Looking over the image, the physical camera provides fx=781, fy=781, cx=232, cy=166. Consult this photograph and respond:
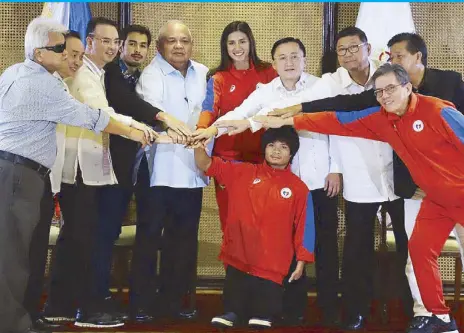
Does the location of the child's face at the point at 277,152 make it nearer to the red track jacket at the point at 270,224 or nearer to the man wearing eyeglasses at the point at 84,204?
the red track jacket at the point at 270,224

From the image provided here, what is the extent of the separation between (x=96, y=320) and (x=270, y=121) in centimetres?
140

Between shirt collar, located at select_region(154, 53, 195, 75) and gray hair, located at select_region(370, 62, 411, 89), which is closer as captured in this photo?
gray hair, located at select_region(370, 62, 411, 89)

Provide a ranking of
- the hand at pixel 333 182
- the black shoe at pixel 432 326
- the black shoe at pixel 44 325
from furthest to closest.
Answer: the hand at pixel 333 182
the black shoe at pixel 44 325
the black shoe at pixel 432 326

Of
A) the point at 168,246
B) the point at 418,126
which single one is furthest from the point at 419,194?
the point at 168,246

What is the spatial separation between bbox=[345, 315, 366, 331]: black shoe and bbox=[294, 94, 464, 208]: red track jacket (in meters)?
0.78

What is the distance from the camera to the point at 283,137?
413 centimetres

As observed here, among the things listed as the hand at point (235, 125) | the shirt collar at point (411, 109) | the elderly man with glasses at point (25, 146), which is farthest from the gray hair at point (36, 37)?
the shirt collar at point (411, 109)

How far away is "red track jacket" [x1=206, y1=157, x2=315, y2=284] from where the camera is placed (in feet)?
13.6

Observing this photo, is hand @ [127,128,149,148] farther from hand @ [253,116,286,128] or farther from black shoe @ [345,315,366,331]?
black shoe @ [345,315,366,331]

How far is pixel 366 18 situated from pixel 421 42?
2.89 ft

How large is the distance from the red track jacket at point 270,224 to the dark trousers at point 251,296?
0.12ft

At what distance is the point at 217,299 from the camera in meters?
4.92

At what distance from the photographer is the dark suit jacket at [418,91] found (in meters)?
4.11

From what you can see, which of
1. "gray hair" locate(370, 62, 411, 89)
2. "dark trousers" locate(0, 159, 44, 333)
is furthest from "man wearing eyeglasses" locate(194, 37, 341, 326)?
"dark trousers" locate(0, 159, 44, 333)
